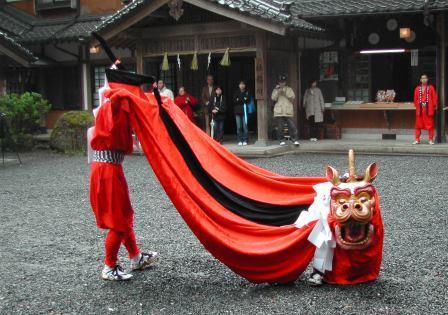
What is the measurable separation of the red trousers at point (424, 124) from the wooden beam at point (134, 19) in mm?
6424

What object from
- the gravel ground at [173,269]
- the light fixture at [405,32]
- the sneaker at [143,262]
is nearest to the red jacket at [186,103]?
the light fixture at [405,32]

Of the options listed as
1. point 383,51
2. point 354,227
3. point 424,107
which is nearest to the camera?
point 354,227

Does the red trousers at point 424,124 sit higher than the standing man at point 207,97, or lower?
lower

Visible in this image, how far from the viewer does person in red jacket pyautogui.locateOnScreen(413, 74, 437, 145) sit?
14420mm

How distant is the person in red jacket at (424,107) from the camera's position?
14420 millimetres

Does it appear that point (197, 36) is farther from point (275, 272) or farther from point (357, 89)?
point (275, 272)

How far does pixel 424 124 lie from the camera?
14734 millimetres

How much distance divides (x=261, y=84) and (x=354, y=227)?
1066cm

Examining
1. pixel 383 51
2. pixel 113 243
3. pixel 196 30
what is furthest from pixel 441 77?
pixel 113 243

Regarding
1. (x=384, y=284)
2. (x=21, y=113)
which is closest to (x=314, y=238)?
(x=384, y=284)

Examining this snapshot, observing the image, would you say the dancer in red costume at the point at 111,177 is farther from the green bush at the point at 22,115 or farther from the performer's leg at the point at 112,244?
the green bush at the point at 22,115

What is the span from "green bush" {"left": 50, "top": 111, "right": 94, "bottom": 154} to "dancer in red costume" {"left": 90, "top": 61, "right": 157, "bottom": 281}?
37.3 feet

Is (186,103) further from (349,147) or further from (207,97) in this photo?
(349,147)

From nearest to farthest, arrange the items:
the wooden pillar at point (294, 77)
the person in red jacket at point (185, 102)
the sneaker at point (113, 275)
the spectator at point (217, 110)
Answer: the sneaker at point (113, 275) < the spectator at point (217, 110) < the person in red jacket at point (185, 102) < the wooden pillar at point (294, 77)
